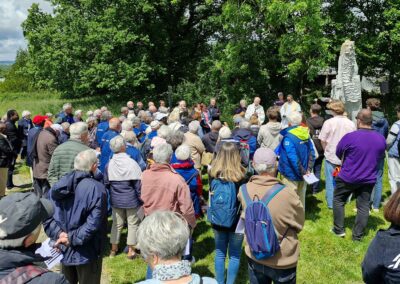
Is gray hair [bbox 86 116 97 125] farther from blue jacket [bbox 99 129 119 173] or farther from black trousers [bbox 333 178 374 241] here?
black trousers [bbox 333 178 374 241]

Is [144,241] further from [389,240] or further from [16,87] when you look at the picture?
[16,87]

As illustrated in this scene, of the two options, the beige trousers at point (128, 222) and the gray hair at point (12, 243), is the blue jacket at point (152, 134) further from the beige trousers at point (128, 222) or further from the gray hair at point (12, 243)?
the gray hair at point (12, 243)

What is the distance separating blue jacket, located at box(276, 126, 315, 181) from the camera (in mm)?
5449

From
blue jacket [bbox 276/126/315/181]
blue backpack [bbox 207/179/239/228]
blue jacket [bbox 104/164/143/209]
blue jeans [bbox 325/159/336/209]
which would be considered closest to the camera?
blue backpack [bbox 207/179/239/228]

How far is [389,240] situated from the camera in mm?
2332

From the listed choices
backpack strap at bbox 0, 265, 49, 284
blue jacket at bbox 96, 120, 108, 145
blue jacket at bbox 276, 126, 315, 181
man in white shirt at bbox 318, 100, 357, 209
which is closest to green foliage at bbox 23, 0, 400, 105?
man in white shirt at bbox 318, 100, 357, 209

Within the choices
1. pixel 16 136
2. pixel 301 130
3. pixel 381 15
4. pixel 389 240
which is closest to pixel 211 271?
pixel 301 130

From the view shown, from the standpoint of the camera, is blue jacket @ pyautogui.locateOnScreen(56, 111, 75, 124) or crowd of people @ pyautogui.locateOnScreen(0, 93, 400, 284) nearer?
crowd of people @ pyautogui.locateOnScreen(0, 93, 400, 284)

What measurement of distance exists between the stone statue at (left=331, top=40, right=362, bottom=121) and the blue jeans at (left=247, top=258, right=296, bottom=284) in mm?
7416

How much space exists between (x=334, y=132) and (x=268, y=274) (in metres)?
3.46

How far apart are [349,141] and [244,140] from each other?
84.0 inches

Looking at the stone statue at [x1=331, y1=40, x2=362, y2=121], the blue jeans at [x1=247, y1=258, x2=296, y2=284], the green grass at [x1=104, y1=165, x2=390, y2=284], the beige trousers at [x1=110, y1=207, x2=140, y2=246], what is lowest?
the green grass at [x1=104, y1=165, x2=390, y2=284]

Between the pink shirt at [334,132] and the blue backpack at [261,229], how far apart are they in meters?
3.27

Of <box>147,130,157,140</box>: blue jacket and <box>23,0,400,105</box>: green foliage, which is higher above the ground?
<box>23,0,400,105</box>: green foliage
